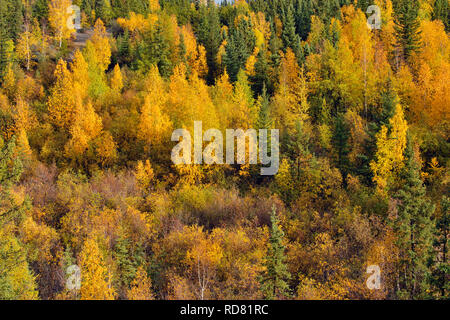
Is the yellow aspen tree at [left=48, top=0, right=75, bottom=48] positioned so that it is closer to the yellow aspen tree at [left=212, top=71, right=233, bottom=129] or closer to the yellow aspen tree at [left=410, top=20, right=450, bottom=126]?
the yellow aspen tree at [left=212, top=71, right=233, bottom=129]

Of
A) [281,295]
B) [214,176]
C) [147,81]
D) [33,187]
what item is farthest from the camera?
[147,81]

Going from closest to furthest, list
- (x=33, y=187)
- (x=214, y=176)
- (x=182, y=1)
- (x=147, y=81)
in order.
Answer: (x=33, y=187) < (x=214, y=176) < (x=147, y=81) < (x=182, y=1)

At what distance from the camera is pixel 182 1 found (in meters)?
Answer: 97.6

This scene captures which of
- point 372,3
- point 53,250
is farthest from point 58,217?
point 372,3

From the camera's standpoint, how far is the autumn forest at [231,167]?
26641mm

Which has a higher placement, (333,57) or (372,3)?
(372,3)

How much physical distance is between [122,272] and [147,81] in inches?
1301

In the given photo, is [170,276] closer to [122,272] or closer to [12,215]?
[122,272]

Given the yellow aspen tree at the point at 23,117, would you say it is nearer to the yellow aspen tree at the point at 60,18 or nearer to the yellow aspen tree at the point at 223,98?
the yellow aspen tree at the point at 60,18

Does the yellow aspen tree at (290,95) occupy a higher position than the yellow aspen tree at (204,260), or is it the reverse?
the yellow aspen tree at (290,95)

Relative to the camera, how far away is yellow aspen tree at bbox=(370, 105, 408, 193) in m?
37.3

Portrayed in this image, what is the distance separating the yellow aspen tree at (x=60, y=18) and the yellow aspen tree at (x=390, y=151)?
64.4 meters

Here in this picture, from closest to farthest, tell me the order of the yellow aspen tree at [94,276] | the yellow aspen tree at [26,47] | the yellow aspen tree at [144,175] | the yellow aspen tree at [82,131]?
the yellow aspen tree at [94,276]
the yellow aspen tree at [144,175]
the yellow aspen tree at [82,131]
the yellow aspen tree at [26,47]

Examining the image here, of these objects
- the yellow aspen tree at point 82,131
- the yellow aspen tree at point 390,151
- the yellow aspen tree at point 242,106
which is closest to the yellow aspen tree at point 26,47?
the yellow aspen tree at point 82,131
